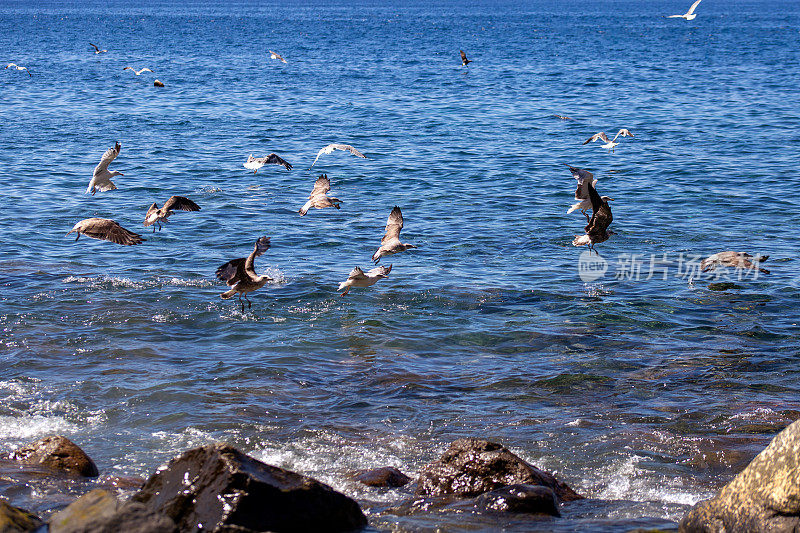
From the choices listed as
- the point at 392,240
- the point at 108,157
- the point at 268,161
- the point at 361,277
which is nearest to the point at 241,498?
the point at 361,277

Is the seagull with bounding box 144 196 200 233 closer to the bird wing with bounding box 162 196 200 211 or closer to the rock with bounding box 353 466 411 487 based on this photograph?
the bird wing with bounding box 162 196 200 211

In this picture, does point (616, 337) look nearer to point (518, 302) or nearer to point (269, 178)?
point (518, 302)

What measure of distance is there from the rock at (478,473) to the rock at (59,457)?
3.57 meters

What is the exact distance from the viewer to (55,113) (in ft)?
119

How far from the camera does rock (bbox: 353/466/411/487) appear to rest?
8.77 m

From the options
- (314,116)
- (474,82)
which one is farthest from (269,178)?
(474,82)

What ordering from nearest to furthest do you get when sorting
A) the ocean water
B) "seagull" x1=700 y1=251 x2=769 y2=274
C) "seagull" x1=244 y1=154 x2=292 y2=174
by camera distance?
1. the ocean water
2. "seagull" x1=700 y1=251 x2=769 y2=274
3. "seagull" x1=244 y1=154 x2=292 y2=174

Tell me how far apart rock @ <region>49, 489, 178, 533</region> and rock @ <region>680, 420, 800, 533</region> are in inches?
180

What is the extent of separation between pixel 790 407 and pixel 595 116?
27193mm

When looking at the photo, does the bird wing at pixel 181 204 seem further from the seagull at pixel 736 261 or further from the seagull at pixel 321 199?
the seagull at pixel 736 261

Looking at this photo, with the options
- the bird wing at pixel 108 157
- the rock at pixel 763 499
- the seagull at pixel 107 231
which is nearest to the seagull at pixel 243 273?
the seagull at pixel 107 231

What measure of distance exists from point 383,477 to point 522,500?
1693 mm

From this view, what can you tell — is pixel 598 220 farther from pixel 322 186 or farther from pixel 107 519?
pixel 107 519

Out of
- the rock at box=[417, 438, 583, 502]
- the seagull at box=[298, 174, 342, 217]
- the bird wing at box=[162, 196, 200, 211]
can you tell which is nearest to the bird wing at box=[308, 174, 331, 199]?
the seagull at box=[298, 174, 342, 217]
